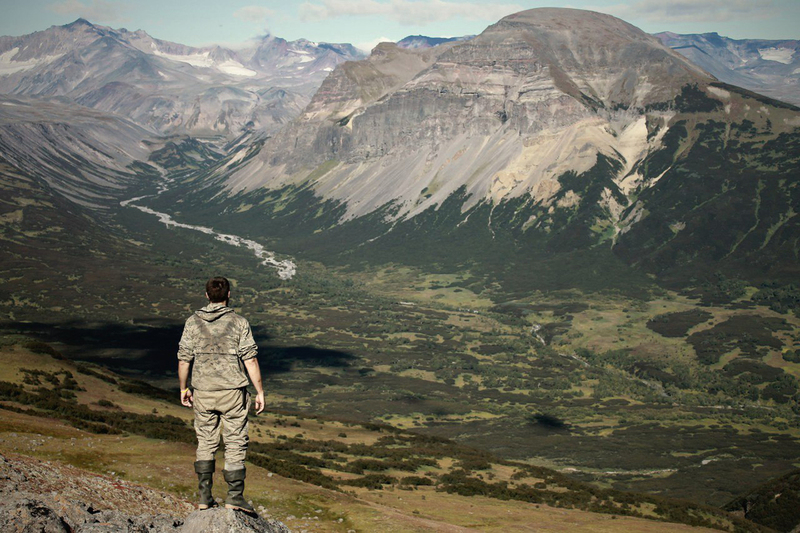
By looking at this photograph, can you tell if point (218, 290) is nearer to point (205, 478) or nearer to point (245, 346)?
point (245, 346)

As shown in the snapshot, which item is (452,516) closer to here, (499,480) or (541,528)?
(541,528)

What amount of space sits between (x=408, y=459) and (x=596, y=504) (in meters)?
25.2

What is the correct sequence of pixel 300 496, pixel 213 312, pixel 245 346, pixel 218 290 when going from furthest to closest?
1. pixel 300 496
2. pixel 218 290
3. pixel 213 312
4. pixel 245 346

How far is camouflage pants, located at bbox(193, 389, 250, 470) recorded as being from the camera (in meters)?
21.6

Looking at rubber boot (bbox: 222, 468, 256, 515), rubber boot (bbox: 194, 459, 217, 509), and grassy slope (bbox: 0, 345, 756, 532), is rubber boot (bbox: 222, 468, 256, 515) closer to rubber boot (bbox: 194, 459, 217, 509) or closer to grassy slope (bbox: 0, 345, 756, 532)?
rubber boot (bbox: 194, 459, 217, 509)

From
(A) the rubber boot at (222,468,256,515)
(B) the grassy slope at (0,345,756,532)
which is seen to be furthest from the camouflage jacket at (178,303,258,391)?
(B) the grassy slope at (0,345,756,532)

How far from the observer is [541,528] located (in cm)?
5631

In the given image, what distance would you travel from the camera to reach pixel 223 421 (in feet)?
72.1

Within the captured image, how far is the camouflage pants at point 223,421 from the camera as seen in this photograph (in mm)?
21609

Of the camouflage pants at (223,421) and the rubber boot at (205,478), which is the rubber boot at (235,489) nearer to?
the camouflage pants at (223,421)

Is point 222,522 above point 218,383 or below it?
below

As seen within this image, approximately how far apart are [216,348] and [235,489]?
175 inches

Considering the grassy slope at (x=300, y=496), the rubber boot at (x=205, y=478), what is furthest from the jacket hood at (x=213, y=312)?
the grassy slope at (x=300, y=496)

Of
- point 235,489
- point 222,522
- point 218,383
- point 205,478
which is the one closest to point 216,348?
point 218,383
